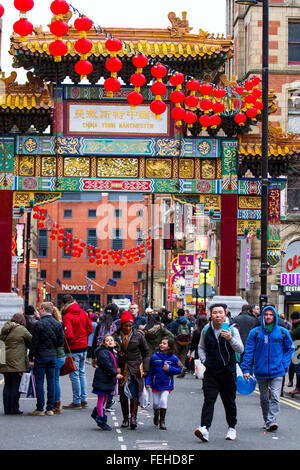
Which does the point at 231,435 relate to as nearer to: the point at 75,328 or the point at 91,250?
the point at 75,328

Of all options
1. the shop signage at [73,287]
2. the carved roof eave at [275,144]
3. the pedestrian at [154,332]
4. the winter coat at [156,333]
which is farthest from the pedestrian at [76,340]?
the shop signage at [73,287]

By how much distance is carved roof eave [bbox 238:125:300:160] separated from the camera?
2891 cm

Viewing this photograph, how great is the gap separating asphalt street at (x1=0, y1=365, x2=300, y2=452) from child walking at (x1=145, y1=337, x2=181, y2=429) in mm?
282

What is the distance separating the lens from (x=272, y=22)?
41531mm

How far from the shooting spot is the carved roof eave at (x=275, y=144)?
28906mm

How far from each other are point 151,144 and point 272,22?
52.2 feet

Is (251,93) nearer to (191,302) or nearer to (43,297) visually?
(191,302)

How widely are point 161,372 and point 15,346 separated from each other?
113 inches

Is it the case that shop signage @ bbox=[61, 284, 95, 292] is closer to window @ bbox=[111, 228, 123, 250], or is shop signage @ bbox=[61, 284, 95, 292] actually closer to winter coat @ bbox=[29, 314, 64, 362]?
window @ bbox=[111, 228, 123, 250]

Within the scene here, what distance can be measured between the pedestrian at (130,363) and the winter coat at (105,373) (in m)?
0.30

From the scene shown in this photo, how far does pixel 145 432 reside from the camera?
526 inches

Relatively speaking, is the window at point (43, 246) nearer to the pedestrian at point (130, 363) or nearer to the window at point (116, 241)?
the window at point (116, 241)

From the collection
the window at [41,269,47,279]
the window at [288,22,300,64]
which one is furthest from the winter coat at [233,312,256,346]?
the window at [41,269,47,279]
